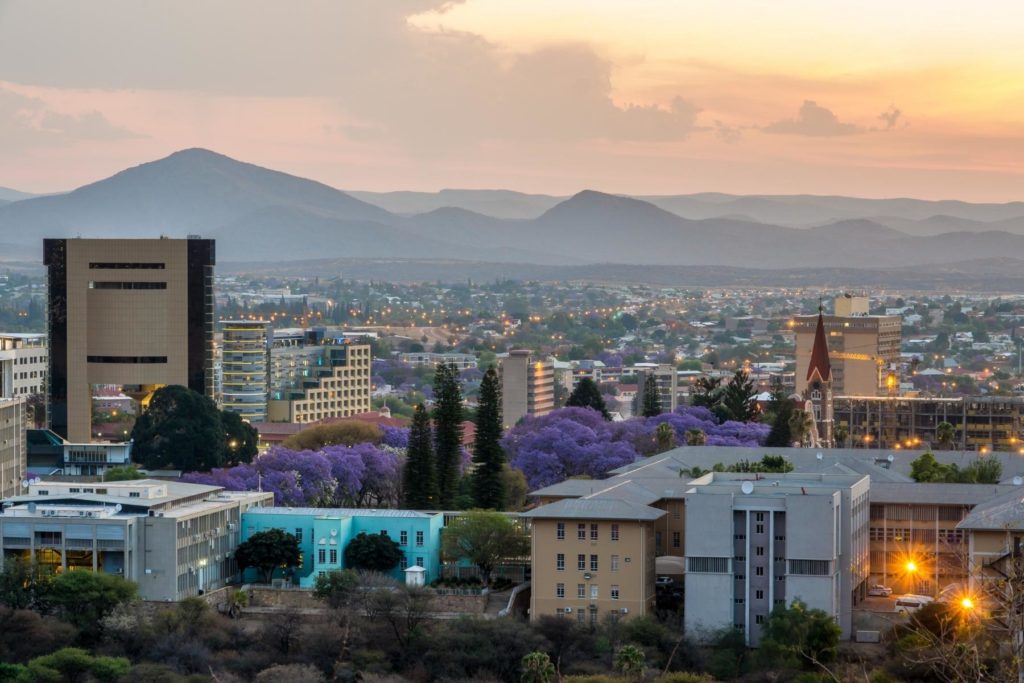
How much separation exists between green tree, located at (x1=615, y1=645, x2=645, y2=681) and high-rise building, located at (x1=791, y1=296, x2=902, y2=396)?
10382cm

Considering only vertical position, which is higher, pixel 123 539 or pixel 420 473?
pixel 420 473

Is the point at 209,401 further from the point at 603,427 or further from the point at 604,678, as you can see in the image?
the point at 604,678

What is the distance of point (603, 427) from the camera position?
281 feet

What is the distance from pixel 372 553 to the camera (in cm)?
5553

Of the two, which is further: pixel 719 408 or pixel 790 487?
pixel 719 408

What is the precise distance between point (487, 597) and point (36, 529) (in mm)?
11079

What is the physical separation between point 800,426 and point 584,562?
1242 inches

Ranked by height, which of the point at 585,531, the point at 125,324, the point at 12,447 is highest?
the point at 125,324

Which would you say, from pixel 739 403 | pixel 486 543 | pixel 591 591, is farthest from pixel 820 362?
pixel 591 591

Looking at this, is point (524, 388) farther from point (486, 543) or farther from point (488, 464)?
point (486, 543)

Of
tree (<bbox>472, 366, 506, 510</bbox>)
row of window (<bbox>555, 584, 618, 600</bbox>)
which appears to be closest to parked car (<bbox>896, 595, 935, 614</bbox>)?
row of window (<bbox>555, 584, 618, 600</bbox>)

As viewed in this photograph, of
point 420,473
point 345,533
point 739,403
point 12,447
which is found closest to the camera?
point 345,533

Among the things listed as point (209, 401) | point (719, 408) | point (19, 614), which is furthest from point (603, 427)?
point (19, 614)

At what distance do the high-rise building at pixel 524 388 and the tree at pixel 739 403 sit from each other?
122 ft
